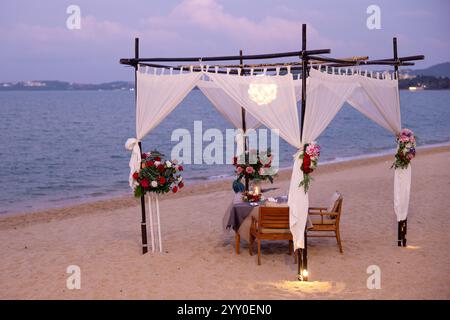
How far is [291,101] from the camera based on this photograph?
Answer: 657 centimetres

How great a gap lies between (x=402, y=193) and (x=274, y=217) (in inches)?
86.6

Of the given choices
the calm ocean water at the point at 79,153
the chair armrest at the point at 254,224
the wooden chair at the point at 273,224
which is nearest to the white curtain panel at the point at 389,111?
the wooden chair at the point at 273,224

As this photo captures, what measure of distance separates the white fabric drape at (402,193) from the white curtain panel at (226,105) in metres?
2.75

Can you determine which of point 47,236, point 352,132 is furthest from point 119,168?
point 352,132

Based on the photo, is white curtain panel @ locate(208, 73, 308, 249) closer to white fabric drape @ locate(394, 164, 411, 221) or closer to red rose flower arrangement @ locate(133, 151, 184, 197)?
red rose flower arrangement @ locate(133, 151, 184, 197)

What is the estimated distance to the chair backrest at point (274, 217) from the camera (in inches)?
275

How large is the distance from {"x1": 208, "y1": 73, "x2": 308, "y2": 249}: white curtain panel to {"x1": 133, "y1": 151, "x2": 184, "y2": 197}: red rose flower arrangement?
1519mm

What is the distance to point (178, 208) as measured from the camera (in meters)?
12.0

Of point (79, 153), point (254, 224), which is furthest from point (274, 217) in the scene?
point (79, 153)

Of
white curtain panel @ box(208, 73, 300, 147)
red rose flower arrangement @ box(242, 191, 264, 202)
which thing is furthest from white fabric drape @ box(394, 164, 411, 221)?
white curtain panel @ box(208, 73, 300, 147)

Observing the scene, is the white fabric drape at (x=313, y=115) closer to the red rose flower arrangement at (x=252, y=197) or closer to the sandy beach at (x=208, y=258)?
the sandy beach at (x=208, y=258)
